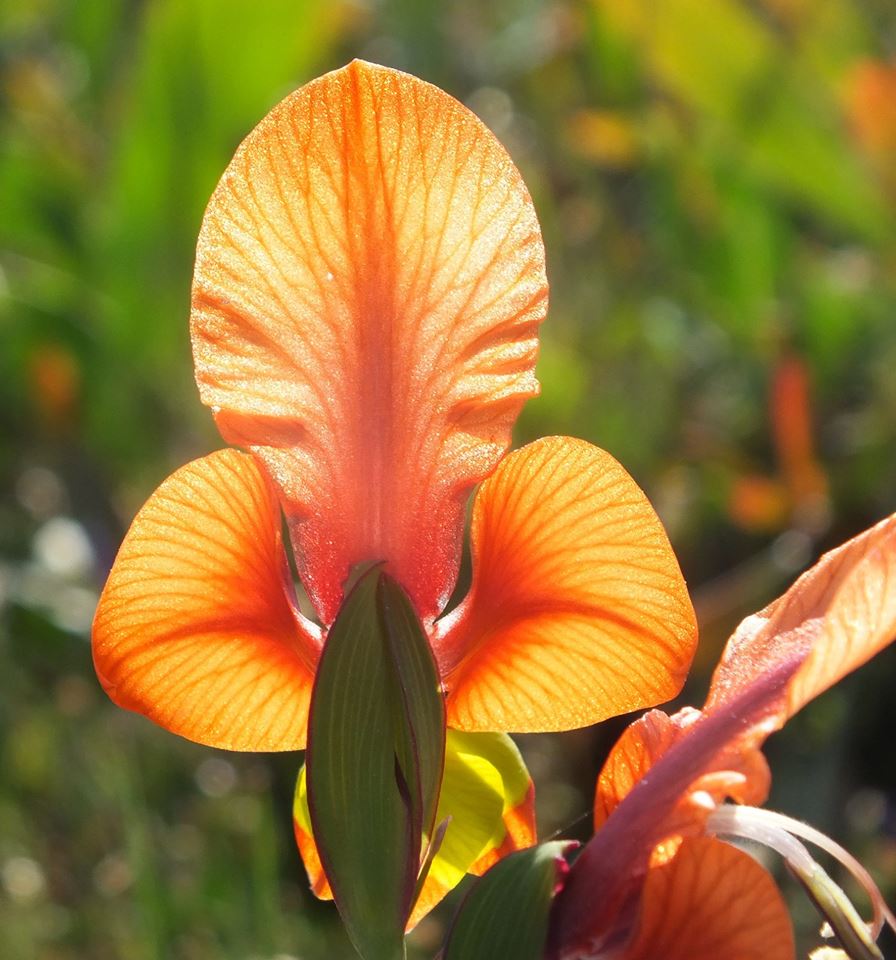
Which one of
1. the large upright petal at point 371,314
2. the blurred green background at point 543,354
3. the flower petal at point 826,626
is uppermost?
the large upright petal at point 371,314

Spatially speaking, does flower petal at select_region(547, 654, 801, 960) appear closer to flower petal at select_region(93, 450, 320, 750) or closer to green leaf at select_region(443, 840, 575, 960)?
green leaf at select_region(443, 840, 575, 960)

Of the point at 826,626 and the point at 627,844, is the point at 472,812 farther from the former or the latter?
the point at 826,626

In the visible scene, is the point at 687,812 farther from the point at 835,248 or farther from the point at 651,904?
the point at 835,248

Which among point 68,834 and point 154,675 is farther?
point 68,834

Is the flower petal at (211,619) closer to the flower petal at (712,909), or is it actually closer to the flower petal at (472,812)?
the flower petal at (472,812)

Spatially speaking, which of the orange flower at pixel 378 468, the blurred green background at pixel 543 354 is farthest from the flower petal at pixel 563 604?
the blurred green background at pixel 543 354

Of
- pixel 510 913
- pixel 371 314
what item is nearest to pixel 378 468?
pixel 371 314

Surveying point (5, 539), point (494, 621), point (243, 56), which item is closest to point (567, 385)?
point (243, 56)
